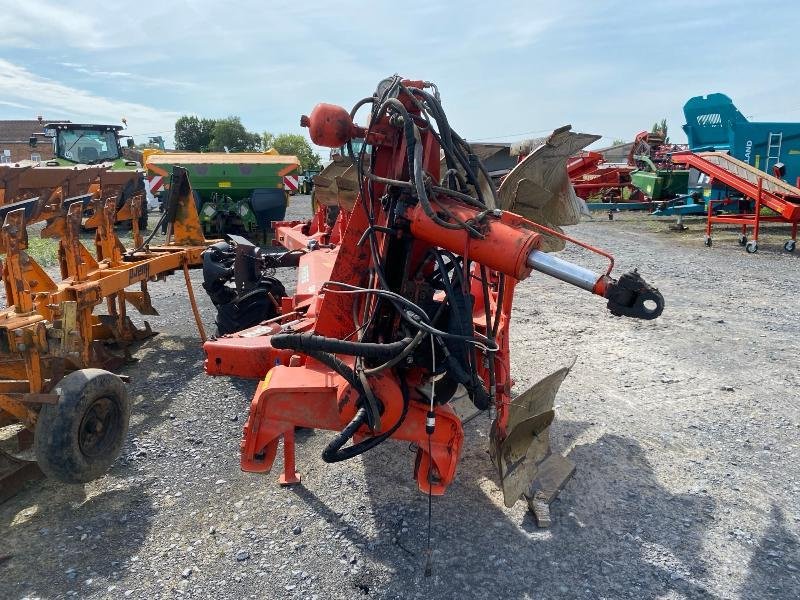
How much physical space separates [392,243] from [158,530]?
69.1 inches

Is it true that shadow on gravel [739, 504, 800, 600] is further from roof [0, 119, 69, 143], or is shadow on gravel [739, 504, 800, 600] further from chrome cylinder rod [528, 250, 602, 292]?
roof [0, 119, 69, 143]

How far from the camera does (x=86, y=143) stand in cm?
1280

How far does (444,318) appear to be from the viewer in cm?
260

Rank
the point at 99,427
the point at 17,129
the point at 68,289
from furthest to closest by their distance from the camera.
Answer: the point at 17,129 → the point at 68,289 → the point at 99,427

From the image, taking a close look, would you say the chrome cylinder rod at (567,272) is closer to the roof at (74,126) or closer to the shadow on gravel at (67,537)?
the shadow on gravel at (67,537)

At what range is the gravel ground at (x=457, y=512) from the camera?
2459 millimetres

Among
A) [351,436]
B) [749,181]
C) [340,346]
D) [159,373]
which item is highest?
[749,181]

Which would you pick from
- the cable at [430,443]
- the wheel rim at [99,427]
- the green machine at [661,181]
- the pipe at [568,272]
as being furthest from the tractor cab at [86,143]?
the green machine at [661,181]

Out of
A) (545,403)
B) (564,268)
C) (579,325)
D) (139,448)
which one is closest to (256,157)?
(579,325)

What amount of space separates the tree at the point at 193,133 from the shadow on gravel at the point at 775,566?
42157 mm

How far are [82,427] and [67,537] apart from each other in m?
0.52

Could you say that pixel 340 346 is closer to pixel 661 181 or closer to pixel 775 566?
pixel 775 566

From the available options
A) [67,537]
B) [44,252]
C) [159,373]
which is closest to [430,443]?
[67,537]

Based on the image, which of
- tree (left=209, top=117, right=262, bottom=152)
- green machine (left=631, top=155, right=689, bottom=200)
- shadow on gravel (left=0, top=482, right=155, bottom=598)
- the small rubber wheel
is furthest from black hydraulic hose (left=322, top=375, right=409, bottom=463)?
tree (left=209, top=117, right=262, bottom=152)
